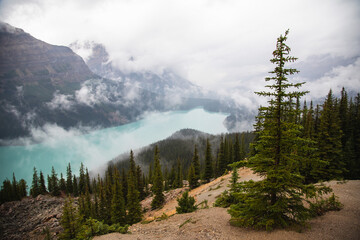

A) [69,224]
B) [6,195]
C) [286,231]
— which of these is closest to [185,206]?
[286,231]

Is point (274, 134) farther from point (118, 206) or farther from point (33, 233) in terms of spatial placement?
point (33, 233)

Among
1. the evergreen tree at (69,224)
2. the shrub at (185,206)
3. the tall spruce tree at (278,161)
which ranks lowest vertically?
the evergreen tree at (69,224)

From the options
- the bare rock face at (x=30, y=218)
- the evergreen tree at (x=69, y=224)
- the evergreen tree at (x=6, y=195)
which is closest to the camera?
the evergreen tree at (x=69, y=224)

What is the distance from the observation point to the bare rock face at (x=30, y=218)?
40.0 m

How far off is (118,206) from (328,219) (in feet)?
103

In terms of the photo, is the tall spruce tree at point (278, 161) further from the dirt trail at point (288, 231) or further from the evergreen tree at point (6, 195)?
the evergreen tree at point (6, 195)

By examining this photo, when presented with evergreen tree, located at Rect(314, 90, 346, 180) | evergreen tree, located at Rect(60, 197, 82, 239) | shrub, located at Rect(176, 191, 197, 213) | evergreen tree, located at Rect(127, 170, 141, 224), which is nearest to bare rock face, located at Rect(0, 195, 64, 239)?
evergreen tree, located at Rect(127, 170, 141, 224)

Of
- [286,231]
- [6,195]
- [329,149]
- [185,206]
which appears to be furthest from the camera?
[6,195]

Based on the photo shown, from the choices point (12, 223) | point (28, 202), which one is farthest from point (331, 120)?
point (28, 202)

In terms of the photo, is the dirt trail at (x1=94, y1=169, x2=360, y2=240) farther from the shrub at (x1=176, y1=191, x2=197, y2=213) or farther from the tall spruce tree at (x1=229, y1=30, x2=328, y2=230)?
the shrub at (x1=176, y1=191, x2=197, y2=213)

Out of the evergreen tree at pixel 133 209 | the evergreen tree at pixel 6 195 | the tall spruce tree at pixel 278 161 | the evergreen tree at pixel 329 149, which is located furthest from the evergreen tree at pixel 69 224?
the evergreen tree at pixel 6 195

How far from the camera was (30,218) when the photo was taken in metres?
48.2

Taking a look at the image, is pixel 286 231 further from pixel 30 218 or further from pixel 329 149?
pixel 30 218

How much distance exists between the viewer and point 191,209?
1694 cm
